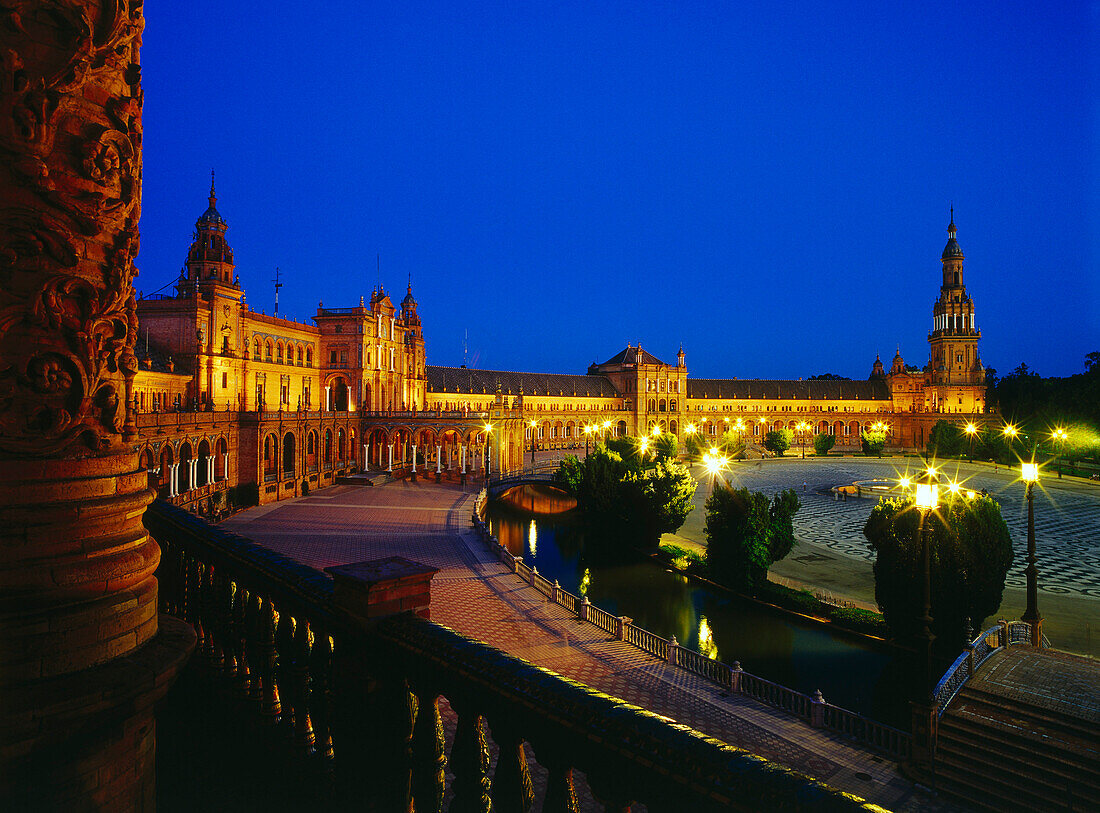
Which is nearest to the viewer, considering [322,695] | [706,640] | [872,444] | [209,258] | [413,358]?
[322,695]

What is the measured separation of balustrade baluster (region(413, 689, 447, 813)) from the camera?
3025 millimetres

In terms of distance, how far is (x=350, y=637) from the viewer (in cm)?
342

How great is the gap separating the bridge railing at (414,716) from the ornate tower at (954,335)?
365 feet

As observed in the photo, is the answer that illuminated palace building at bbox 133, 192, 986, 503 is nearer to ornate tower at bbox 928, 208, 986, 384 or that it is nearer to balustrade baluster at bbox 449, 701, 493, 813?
ornate tower at bbox 928, 208, 986, 384

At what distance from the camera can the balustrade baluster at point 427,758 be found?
9.93 feet

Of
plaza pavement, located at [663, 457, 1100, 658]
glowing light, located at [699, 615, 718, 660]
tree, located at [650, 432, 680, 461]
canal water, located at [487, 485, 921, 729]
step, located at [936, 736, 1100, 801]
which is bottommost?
glowing light, located at [699, 615, 718, 660]

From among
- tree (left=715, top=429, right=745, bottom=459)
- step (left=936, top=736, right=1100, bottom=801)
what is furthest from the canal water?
tree (left=715, top=429, right=745, bottom=459)

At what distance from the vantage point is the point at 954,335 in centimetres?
9675

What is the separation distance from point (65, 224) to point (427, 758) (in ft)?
10.1

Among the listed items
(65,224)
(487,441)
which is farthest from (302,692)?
(487,441)

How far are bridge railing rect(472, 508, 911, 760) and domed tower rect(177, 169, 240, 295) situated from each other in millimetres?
36322

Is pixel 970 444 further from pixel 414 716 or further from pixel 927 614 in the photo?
pixel 414 716

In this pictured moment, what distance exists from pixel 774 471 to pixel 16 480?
68647 millimetres

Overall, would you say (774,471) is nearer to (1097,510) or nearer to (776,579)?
(1097,510)
